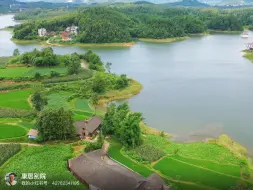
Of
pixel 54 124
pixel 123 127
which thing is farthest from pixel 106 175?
pixel 54 124

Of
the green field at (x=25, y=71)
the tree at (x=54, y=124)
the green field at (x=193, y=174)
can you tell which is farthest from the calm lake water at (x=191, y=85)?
the green field at (x=25, y=71)

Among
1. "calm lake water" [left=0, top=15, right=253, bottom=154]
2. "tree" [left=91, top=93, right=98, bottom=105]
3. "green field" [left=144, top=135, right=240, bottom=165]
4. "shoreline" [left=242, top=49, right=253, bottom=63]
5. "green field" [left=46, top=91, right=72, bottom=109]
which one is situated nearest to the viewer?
"green field" [left=144, top=135, right=240, bottom=165]

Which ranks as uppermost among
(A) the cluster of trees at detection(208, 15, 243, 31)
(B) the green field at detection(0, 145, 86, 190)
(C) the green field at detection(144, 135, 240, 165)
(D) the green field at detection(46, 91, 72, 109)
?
(A) the cluster of trees at detection(208, 15, 243, 31)

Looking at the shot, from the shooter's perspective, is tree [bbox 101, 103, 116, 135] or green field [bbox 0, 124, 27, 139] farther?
tree [bbox 101, 103, 116, 135]

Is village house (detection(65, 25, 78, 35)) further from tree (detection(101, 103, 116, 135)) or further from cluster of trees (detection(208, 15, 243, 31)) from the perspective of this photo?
tree (detection(101, 103, 116, 135))

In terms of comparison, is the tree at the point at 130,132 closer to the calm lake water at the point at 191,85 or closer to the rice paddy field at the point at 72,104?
the calm lake water at the point at 191,85

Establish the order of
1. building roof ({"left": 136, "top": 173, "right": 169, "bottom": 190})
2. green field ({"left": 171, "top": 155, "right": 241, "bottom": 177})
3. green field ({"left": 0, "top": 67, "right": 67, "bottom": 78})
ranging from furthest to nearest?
green field ({"left": 0, "top": 67, "right": 67, "bottom": 78}), green field ({"left": 171, "top": 155, "right": 241, "bottom": 177}), building roof ({"left": 136, "top": 173, "right": 169, "bottom": 190})

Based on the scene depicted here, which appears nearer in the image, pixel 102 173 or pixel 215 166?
pixel 102 173

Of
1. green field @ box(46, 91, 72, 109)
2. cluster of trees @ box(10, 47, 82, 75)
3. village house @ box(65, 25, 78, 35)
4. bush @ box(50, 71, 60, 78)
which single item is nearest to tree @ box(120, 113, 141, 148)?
green field @ box(46, 91, 72, 109)

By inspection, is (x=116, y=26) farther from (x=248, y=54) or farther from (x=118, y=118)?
(x=118, y=118)
